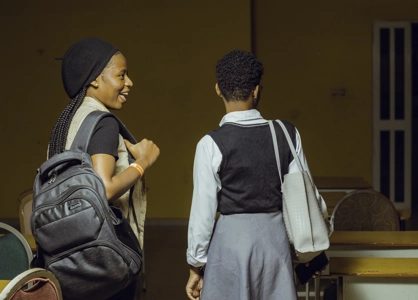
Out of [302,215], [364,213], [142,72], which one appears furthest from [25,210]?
[142,72]

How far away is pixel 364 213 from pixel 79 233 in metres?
2.34

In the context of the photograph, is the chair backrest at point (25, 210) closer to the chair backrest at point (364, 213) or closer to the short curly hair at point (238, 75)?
the chair backrest at point (364, 213)

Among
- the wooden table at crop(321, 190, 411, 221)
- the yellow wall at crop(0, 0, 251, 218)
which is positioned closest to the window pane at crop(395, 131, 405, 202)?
the yellow wall at crop(0, 0, 251, 218)

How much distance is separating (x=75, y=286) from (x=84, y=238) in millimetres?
139

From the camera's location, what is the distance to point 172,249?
243 inches

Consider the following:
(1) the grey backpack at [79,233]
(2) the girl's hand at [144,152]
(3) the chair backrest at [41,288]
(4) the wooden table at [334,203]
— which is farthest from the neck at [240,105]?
(4) the wooden table at [334,203]

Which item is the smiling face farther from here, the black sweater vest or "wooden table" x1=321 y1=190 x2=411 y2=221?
"wooden table" x1=321 y1=190 x2=411 y2=221

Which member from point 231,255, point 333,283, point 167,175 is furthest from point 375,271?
point 167,175

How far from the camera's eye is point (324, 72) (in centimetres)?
760

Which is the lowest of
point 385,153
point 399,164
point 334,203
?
point 399,164

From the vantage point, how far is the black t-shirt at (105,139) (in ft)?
6.54

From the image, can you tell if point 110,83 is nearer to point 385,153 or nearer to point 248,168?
point 248,168

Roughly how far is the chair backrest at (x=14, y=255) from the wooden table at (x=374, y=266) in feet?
4.27

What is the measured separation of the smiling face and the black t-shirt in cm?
17
